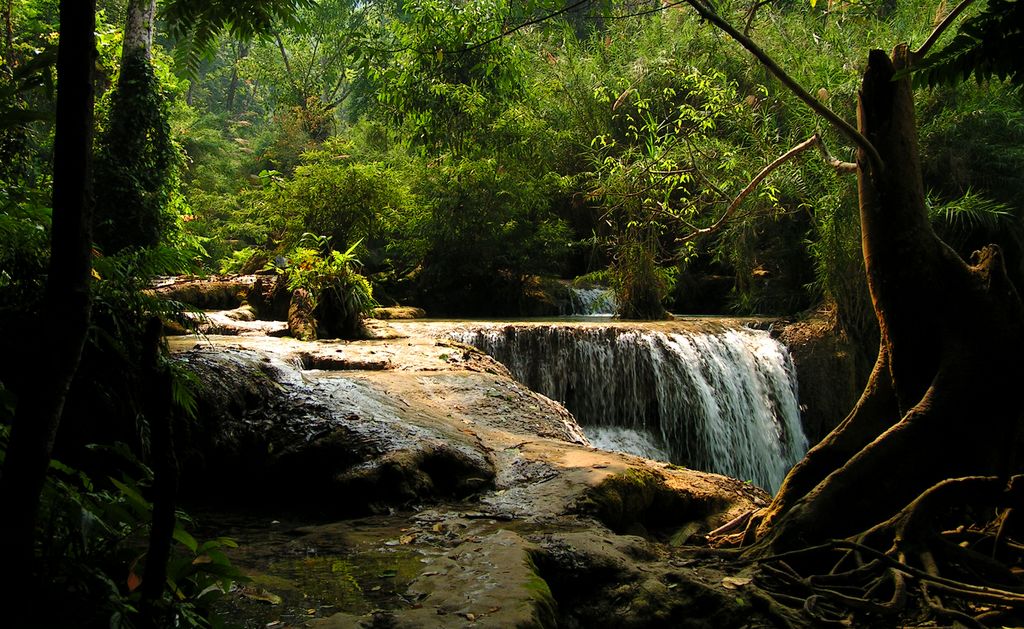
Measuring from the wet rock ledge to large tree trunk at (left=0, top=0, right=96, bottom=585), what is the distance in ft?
4.95

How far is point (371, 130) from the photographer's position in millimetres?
25391

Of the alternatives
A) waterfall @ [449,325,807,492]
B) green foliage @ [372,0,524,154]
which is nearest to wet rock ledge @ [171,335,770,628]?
green foliage @ [372,0,524,154]

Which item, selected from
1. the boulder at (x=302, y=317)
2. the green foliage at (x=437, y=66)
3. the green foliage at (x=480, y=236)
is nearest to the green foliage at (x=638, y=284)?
the green foliage at (x=480, y=236)

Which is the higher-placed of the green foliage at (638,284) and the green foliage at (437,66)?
the green foliage at (437,66)

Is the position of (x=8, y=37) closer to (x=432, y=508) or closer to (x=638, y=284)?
(x=432, y=508)

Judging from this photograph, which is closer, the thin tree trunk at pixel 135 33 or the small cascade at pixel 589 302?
the thin tree trunk at pixel 135 33

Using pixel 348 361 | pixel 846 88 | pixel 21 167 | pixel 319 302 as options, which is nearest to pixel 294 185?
pixel 319 302

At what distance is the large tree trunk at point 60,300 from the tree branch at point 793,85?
2772 mm

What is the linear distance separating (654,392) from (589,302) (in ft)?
18.6

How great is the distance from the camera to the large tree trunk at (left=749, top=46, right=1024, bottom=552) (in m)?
3.69

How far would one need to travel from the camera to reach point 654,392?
33.0 feet

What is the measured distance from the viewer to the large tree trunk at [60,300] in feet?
3.49

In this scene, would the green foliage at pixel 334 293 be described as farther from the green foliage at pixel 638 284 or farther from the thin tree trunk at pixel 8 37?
the green foliage at pixel 638 284

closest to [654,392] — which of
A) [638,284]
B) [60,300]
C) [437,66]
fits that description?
[638,284]
